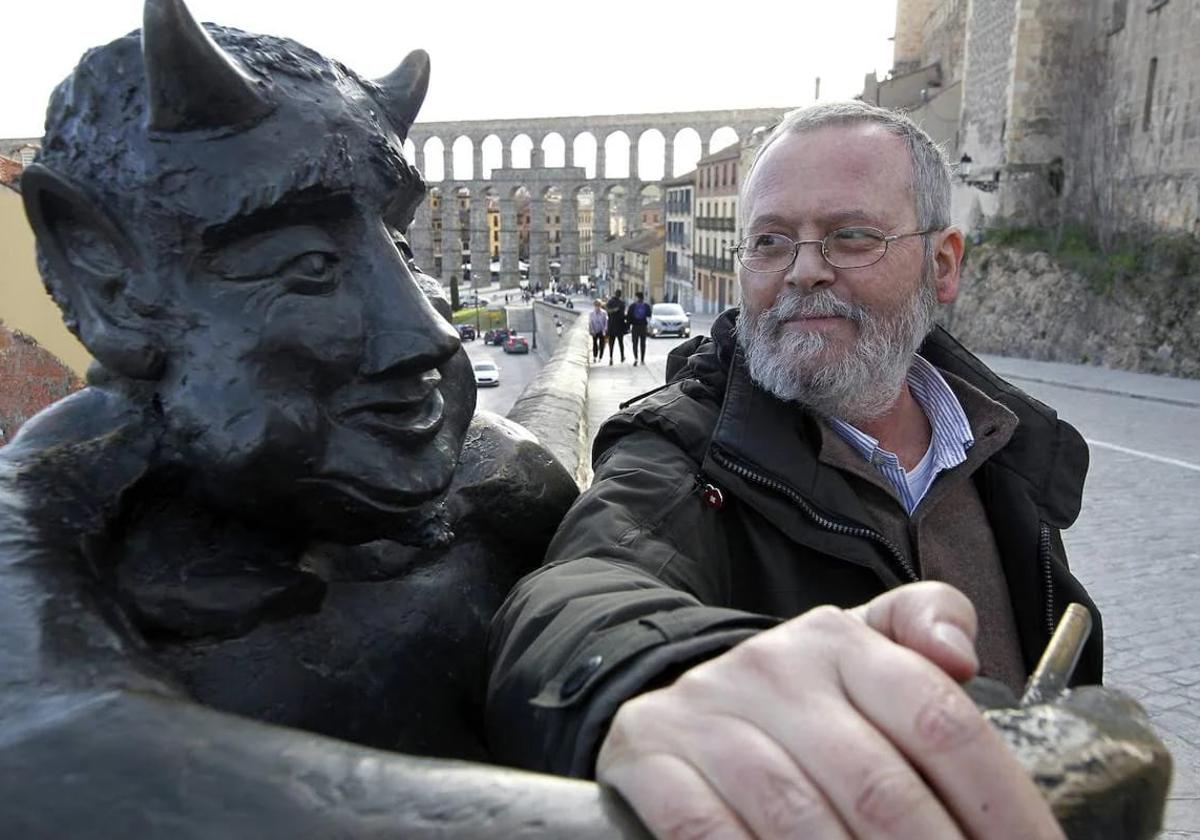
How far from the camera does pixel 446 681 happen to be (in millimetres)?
1334

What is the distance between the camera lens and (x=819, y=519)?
5.63 ft

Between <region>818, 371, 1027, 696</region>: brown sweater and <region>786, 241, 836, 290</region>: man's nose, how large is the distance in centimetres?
32

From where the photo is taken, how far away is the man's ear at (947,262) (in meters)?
2.28

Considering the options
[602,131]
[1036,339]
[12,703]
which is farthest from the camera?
[602,131]

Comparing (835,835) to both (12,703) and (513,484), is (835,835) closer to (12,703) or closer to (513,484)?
(12,703)

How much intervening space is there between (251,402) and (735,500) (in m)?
1.00

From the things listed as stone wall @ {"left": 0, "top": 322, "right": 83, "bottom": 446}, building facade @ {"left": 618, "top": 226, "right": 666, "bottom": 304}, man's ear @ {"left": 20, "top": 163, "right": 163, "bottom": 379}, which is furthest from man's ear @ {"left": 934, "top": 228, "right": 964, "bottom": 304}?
building facade @ {"left": 618, "top": 226, "right": 666, "bottom": 304}

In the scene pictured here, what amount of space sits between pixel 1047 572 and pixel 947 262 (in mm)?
814

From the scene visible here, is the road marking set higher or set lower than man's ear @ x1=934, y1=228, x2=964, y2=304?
lower

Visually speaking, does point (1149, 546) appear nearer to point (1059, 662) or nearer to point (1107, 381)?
point (1059, 662)

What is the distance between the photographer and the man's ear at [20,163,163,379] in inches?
41.0

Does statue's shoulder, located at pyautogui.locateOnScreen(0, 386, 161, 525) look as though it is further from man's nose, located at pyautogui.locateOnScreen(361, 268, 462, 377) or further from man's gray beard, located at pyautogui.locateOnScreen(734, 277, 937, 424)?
man's gray beard, located at pyautogui.locateOnScreen(734, 277, 937, 424)

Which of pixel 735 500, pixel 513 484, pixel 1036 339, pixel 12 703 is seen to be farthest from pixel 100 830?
pixel 1036 339

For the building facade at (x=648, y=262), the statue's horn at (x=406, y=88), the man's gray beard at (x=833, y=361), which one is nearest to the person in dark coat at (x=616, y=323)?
the man's gray beard at (x=833, y=361)
